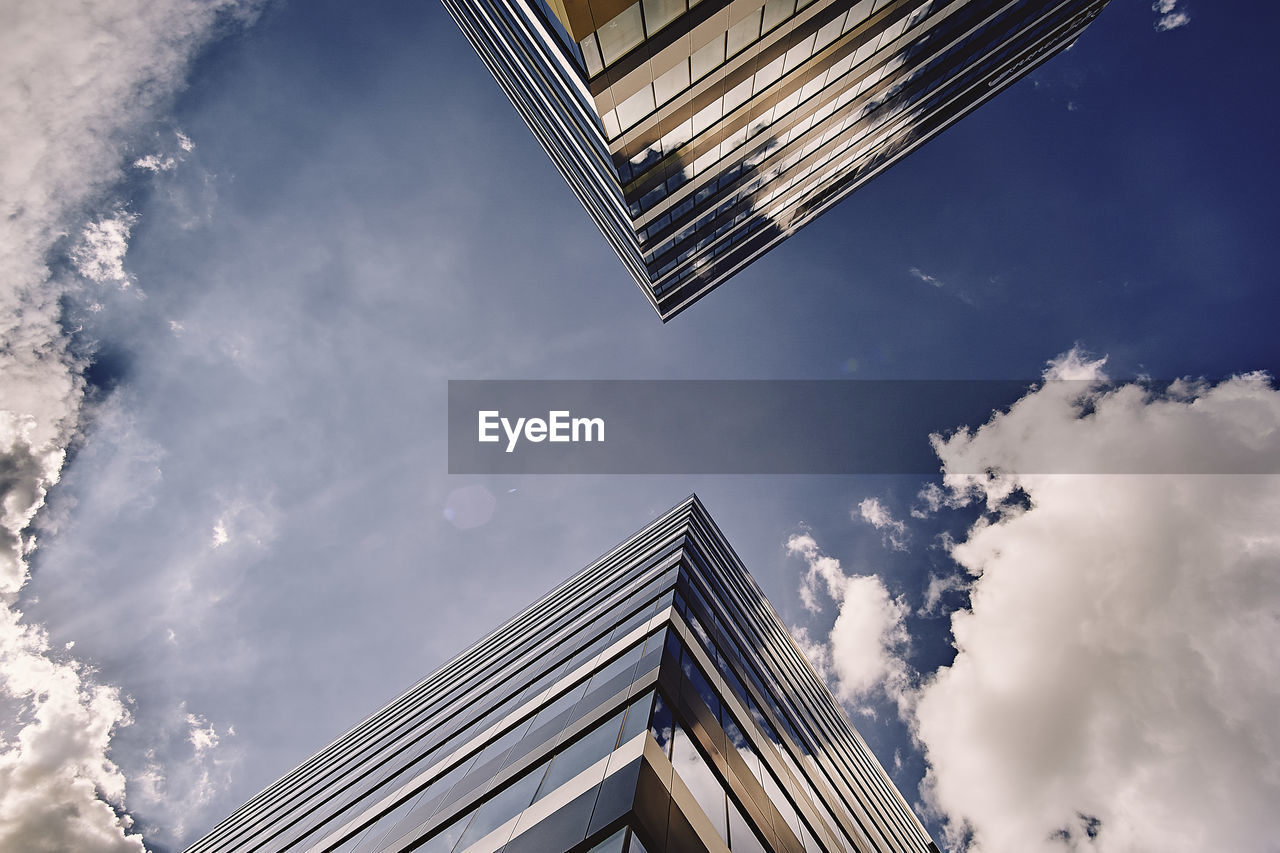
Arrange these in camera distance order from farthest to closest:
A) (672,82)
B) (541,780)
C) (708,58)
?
(672,82) < (708,58) < (541,780)

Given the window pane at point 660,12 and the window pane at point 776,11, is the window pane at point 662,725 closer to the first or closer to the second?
the window pane at point 660,12

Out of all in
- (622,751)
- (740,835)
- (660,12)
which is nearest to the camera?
(622,751)

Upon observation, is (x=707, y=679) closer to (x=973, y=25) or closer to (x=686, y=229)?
(x=686, y=229)

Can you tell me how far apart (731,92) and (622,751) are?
20641mm

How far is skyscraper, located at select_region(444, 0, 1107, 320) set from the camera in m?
14.6

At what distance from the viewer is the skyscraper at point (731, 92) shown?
1457cm

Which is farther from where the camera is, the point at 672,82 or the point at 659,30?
the point at 672,82

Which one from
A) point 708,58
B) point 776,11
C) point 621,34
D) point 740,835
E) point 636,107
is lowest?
point 740,835

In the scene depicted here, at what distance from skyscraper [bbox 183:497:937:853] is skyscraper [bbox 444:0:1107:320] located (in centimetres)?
1551

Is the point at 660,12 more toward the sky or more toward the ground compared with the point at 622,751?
more toward the sky

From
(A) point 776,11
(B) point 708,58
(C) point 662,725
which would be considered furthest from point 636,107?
(C) point 662,725

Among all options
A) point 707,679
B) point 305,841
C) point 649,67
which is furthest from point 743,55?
point 305,841

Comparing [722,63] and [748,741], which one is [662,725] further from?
[722,63]

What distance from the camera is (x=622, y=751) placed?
795 cm
